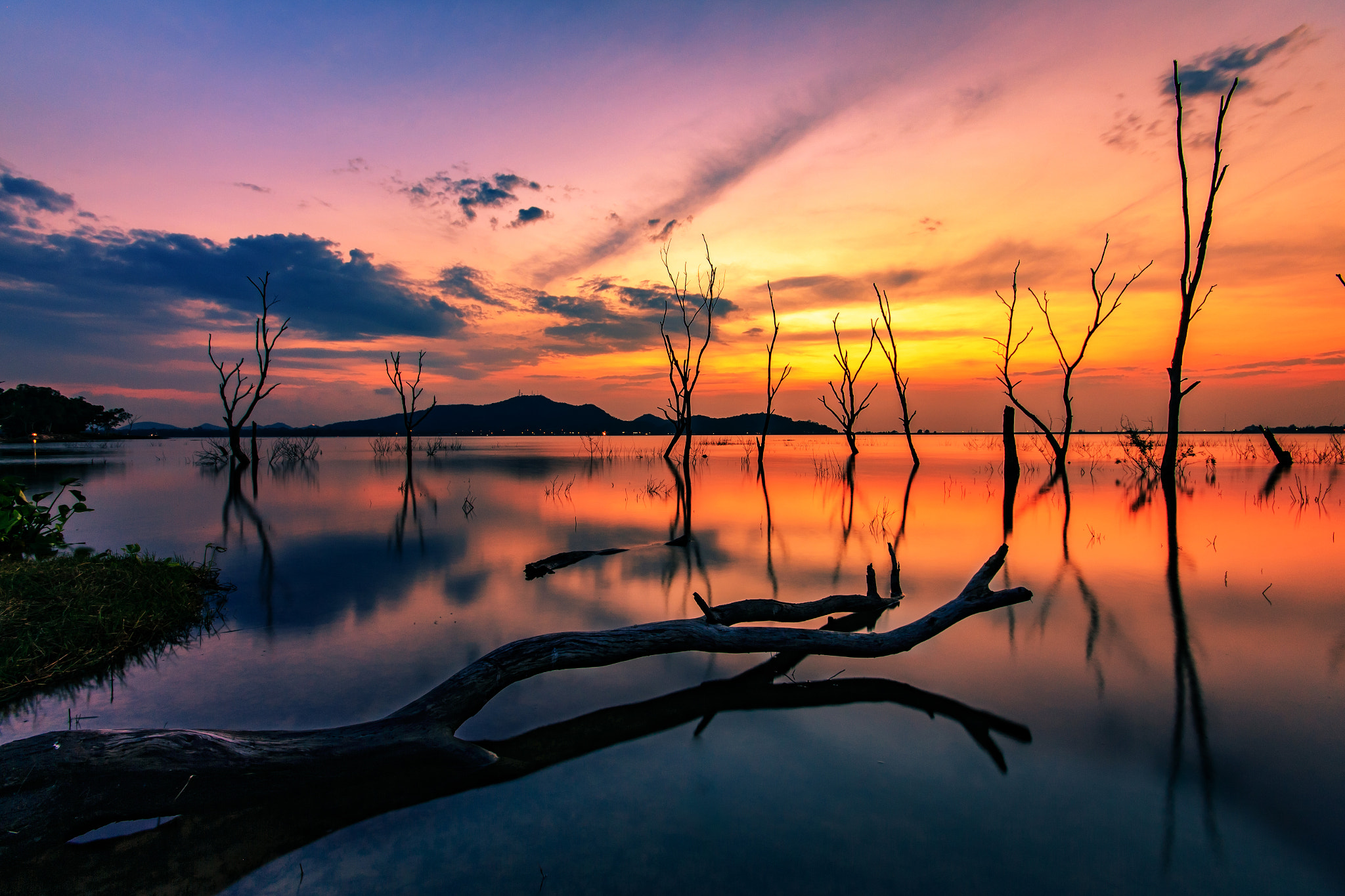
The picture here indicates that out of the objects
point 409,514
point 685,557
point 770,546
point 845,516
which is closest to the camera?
point 685,557

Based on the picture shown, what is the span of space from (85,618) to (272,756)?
12.1 ft

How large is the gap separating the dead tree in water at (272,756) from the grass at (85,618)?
2.30 meters

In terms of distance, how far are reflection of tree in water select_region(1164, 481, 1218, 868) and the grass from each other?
684 cm

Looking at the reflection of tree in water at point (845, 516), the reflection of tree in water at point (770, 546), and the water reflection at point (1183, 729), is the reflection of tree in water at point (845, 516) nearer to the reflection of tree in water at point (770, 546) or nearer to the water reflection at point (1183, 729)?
the reflection of tree in water at point (770, 546)

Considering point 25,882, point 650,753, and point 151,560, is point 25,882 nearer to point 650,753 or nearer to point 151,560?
point 650,753

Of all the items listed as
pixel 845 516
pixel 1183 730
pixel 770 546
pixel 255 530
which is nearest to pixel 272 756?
pixel 1183 730

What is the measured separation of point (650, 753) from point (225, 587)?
6.51 m

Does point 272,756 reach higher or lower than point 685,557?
higher

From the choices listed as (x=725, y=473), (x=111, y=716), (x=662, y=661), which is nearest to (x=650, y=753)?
(x=662, y=661)

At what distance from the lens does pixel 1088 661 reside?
4723 mm

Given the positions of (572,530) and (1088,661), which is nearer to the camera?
(1088,661)

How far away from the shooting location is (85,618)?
15.6 feet

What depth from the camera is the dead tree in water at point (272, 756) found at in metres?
2.29

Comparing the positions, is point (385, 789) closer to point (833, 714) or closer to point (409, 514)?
point (833, 714)
